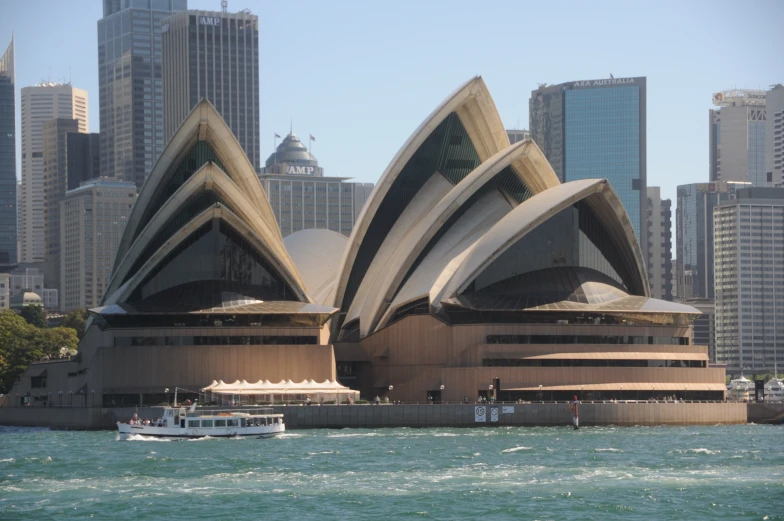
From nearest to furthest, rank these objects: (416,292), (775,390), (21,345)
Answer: (416,292) < (775,390) < (21,345)

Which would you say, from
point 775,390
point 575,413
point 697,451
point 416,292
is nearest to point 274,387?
point 416,292

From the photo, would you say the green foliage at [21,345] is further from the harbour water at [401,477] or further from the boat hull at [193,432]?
the harbour water at [401,477]

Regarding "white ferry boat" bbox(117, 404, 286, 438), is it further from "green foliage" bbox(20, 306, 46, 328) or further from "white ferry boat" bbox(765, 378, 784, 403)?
"green foliage" bbox(20, 306, 46, 328)

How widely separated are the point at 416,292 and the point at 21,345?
150ft

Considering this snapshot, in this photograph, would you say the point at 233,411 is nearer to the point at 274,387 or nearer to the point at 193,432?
the point at 274,387

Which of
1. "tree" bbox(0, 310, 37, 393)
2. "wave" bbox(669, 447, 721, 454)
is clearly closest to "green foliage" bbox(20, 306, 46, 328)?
"tree" bbox(0, 310, 37, 393)

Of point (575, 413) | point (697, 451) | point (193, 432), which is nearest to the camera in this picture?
point (697, 451)

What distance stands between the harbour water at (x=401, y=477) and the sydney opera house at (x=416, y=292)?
14720mm

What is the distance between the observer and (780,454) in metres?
67.2

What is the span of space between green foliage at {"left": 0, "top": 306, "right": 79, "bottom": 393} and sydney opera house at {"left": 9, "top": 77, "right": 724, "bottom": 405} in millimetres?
19756

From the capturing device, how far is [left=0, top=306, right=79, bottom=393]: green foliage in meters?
128

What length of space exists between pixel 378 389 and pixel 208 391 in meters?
14.4

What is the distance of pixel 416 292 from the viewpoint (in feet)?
329

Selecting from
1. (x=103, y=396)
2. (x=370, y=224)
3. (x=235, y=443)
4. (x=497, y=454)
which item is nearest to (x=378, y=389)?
(x=370, y=224)
